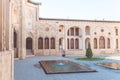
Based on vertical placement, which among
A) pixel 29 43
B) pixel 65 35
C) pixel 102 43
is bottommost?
pixel 102 43

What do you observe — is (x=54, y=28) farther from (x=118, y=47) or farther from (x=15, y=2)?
(x=118, y=47)

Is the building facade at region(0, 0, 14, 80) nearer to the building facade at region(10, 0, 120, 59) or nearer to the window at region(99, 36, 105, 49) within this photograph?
the building facade at region(10, 0, 120, 59)

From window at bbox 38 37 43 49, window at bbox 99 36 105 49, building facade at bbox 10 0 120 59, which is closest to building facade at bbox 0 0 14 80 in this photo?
building facade at bbox 10 0 120 59

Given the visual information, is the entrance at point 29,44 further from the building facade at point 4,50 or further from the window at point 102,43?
the building facade at point 4,50

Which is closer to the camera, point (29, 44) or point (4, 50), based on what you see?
point (4, 50)

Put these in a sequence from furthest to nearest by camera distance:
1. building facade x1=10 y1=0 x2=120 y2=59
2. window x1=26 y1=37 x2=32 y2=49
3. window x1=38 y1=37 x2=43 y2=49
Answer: window x1=38 y1=37 x2=43 y2=49
window x1=26 y1=37 x2=32 y2=49
building facade x1=10 y1=0 x2=120 y2=59

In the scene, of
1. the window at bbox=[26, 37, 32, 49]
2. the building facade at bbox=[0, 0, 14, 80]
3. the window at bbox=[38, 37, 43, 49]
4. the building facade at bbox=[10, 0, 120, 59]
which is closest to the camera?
the building facade at bbox=[0, 0, 14, 80]

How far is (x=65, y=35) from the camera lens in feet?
97.8

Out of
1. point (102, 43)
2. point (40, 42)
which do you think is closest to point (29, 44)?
point (40, 42)

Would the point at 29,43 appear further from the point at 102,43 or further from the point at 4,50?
the point at 4,50

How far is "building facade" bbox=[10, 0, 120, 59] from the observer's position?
27.0 metres

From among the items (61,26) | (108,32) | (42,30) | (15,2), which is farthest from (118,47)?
(15,2)

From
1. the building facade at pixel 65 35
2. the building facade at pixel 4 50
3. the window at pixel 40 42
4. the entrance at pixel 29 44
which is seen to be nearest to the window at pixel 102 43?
the building facade at pixel 65 35

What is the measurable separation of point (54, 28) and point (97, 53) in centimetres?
813
